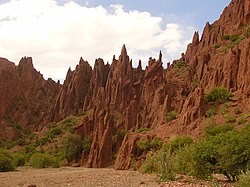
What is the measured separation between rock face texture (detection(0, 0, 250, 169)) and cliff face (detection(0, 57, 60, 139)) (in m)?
0.27

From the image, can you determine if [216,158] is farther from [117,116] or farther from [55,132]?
[55,132]

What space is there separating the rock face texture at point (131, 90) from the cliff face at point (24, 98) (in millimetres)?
268

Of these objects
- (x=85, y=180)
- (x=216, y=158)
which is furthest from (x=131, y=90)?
(x=216, y=158)

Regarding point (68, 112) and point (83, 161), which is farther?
point (68, 112)

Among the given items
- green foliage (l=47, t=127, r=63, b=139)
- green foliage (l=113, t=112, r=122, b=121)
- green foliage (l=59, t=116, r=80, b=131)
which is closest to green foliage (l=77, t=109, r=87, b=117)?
green foliage (l=59, t=116, r=80, b=131)

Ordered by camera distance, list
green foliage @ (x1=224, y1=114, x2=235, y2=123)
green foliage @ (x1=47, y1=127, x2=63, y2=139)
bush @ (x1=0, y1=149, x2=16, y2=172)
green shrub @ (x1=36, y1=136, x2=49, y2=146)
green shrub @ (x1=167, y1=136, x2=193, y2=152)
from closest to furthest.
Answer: green shrub @ (x1=167, y1=136, x2=193, y2=152), green foliage @ (x1=224, y1=114, x2=235, y2=123), bush @ (x1=0, y1=149, x2=16, y2=172), green shrub @ (x1=36, y1=136, x2=49, y2=146), green foliage @ (x1=47, y1=127, x2=63, y2=139)

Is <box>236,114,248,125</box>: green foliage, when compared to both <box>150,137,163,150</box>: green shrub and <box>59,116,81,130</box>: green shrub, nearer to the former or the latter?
<box>150,137,163,150</box>: green shrub

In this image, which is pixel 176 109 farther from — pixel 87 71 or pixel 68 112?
pixel 87 71

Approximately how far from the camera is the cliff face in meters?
103

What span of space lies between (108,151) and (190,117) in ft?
50.3

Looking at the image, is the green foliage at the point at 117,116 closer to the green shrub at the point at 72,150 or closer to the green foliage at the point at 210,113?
the green shrub at the point at 72,150

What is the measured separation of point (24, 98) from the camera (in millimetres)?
114750

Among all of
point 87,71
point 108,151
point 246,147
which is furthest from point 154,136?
point 87,71

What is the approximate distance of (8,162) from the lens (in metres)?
46.6
